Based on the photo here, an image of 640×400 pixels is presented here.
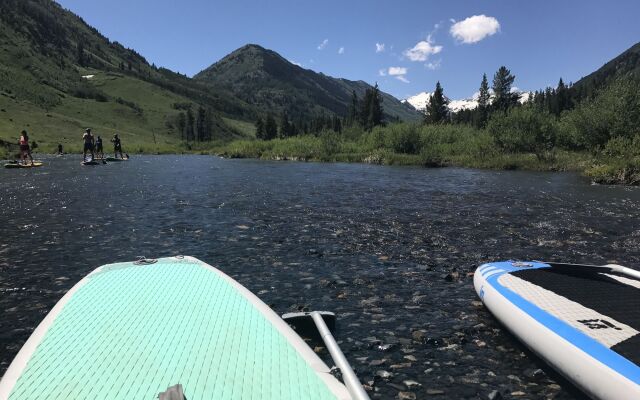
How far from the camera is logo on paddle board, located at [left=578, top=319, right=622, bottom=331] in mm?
6633

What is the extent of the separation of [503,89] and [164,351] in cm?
16746

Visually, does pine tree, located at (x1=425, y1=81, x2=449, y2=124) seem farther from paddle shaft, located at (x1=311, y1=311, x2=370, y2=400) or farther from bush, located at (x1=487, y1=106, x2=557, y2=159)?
paddle shaft, located at (x1=311, y1=311, x2=370, y2=400)

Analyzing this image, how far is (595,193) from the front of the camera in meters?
29.1

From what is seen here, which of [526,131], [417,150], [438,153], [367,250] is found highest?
[526,131]

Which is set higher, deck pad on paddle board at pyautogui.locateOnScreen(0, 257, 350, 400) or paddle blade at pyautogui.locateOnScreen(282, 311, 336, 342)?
deck pad on paddle board at pyautogui.locateOnScreen(0, 257, 350, 400)

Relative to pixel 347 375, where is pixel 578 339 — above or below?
below

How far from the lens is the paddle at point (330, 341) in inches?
174

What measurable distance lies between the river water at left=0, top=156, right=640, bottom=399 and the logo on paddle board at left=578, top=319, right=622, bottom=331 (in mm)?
994

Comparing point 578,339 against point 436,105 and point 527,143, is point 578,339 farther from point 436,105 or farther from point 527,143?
point 436,105

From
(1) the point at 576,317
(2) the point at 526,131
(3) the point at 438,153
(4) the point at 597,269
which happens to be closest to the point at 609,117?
(2) the point at 526,131

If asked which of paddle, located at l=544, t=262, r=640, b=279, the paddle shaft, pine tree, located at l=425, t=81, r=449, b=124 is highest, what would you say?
pine tree, located at l=425, t=81, r=449, b=124

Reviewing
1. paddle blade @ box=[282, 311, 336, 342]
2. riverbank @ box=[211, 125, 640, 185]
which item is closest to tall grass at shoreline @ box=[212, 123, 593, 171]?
riverbank @ box=[211, 125, 640, 185]

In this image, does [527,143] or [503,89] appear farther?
[503,89]

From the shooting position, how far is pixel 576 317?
7039 millimetres
